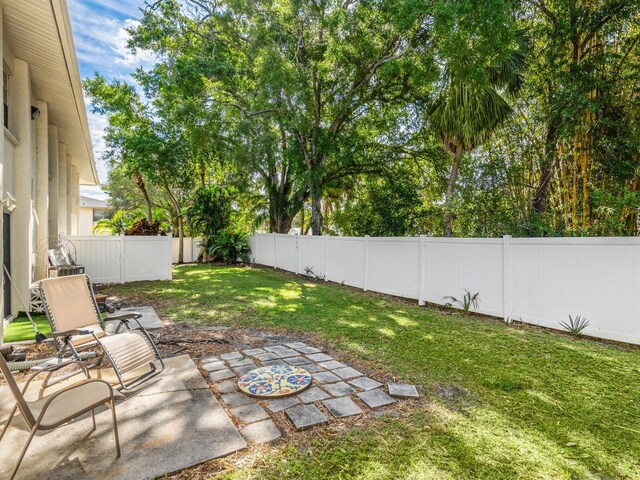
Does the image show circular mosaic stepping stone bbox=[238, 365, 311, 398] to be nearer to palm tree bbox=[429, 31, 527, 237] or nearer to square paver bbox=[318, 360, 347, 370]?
square paver bbox=[318, 360, 347, 370]

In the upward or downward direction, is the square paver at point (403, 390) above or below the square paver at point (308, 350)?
above

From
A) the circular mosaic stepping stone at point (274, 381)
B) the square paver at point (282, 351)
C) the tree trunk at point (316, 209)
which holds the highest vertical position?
the tree trunk at point (316, 209)

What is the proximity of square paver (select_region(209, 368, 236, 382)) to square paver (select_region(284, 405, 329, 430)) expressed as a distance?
38.6 inches

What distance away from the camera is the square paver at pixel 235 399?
2967 mm

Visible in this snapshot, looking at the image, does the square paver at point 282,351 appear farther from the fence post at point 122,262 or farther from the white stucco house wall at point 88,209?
the white stucco house wall at point 88,209

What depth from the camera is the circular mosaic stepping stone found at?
3154 mm

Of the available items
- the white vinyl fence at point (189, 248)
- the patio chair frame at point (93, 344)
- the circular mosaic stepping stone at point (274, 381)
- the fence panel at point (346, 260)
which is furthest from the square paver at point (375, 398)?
the white vinyl fence at point (189, 248)

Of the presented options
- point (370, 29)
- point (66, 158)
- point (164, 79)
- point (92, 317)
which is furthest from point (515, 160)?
point (66, 158)

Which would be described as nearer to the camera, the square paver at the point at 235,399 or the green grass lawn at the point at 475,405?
the green grass lawn at the point at 475,405

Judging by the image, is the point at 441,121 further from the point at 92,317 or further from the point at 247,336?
the point at 92,317

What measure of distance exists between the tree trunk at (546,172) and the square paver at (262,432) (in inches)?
265

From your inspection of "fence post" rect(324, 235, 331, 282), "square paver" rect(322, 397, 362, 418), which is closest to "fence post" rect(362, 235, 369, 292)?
"fence post" rect(324, 235, 331, 282)

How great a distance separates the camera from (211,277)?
37.7 feet

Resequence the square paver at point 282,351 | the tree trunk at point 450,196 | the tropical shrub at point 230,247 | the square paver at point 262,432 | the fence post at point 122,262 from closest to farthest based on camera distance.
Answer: the square paver at point 262,432
the square paver at point 282,351
the tree trunk at point 450,196
the fence post at point 122,262
the tropical shrub at point 230,247
